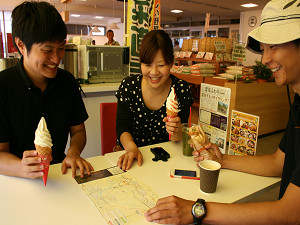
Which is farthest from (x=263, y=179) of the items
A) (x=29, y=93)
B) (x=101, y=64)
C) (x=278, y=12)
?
(x=101, y=64)

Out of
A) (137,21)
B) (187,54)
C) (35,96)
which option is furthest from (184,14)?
(35,96)

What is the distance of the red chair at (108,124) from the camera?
2.03m

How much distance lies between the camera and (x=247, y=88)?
166 inches

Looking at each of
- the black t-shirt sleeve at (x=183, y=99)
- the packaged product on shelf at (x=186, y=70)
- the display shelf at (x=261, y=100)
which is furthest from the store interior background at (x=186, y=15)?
the black t-shirt sleeve at (x=183, y=99)

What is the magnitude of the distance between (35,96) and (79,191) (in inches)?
27.4

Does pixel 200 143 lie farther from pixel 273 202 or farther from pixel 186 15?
pixel 186 15

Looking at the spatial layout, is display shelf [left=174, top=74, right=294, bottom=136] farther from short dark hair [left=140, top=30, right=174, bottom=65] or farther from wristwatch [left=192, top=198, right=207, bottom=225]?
wristwatch [left=192, top=198, right=207, bottom=225]

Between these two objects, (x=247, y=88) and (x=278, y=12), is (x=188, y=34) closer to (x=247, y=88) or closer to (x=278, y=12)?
(x=247, y=88)

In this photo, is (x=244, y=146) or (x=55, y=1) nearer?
(x=244, y=146)

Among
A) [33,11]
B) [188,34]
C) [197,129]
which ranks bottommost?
[197,129]

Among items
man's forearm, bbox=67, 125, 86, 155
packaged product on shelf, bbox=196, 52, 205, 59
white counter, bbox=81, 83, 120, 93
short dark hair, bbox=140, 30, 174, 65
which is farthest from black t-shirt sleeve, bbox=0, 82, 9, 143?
packaged product on shelf, bbox=196, 52, 205, 59

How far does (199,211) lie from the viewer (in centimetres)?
96

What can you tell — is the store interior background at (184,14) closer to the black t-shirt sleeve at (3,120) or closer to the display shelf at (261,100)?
the display shelf at (261,100)

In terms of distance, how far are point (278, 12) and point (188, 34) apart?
15.2m
